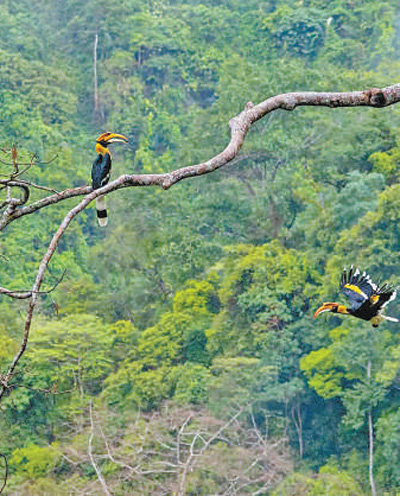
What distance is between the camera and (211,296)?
1445 centimetres

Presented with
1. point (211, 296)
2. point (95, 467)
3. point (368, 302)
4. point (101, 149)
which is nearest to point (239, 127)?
point (368, 302)

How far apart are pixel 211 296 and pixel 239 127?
1231 cm

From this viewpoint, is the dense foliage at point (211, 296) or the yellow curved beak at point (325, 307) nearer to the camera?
the yellow curved beak at point (325, 307)

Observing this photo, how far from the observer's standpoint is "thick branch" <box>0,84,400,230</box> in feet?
6.94

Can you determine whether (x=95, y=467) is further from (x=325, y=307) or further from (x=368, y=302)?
(x=368, y=302)

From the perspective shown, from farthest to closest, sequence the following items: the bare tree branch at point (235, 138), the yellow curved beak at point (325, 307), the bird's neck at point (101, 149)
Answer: the bird's neck at point (101, 149)
the yellow curved beak at point (325, 307)
the bare tree branch at point (235, 138)

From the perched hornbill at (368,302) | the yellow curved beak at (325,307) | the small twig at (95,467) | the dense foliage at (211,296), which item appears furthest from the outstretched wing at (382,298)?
the small twig at (95,467)

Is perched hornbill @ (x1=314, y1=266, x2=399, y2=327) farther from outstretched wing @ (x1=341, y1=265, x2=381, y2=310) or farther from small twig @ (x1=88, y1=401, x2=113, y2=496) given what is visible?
small twig @ (x1=88, y1=401, x2=113, y2=496)

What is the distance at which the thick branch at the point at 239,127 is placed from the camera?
212 cm

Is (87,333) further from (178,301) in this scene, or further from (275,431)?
(275,431)

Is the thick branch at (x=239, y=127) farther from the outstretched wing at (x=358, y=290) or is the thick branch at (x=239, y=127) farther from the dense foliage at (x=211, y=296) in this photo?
the dense foliage at (x=211, y=296)

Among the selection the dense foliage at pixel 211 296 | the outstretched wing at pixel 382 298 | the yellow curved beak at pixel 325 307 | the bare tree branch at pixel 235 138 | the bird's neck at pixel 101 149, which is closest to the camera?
the bare tree branch at pixel 235 138

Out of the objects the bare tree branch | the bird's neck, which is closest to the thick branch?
the bare tree branch

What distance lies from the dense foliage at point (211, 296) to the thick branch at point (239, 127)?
22.6ft
